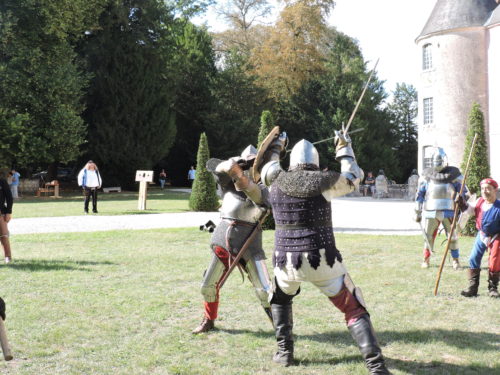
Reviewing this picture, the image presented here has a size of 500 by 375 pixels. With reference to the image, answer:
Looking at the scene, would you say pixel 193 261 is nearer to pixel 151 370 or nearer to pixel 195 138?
pixel 151 370

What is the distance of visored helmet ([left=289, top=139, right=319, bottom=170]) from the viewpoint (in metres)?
4.23

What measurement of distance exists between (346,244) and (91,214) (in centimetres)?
953

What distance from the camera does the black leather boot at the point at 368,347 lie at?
3703 mm

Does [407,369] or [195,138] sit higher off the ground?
[195,138]

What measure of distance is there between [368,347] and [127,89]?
1155 inches

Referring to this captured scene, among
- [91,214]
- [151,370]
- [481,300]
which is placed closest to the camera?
[151,370]

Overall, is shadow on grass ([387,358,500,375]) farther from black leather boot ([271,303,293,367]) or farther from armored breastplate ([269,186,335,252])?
armored breastplate ([269,186,335,252])

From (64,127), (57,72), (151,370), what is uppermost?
(57,72)

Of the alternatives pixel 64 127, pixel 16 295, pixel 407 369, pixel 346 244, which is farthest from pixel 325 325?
pixel 64 127

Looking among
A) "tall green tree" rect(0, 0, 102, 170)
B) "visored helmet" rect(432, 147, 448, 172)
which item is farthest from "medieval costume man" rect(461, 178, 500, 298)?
"tall green tree" rect(0, 0, 102, 170)

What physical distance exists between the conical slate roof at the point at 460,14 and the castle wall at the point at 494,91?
1013mm

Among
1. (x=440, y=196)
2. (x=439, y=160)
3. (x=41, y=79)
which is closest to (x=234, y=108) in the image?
(x=41, y=79)

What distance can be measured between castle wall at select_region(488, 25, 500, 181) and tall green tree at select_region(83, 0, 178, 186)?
1812 centimetres

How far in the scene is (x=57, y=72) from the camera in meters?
25.9
